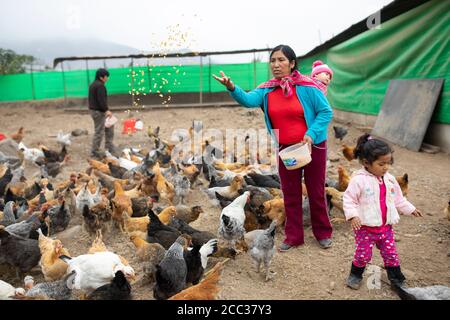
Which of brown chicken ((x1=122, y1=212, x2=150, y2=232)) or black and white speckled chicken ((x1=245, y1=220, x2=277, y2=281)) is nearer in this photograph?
black and white speckled chicken ((x1=245, y1=220, x2=277, y2=281))

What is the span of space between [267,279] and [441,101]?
5811 mm

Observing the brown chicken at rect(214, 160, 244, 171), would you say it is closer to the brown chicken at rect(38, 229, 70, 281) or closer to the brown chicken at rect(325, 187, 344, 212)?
the brown chicken at rect(325, 187, 344, 212)

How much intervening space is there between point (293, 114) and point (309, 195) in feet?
3.03

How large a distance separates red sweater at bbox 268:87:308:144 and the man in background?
6.70 m

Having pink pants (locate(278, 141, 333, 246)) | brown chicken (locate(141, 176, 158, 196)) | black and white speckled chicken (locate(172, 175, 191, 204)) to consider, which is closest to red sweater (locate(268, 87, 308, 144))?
pink pants (locate(278, 141, 333, 246))

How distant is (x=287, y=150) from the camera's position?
333 cm

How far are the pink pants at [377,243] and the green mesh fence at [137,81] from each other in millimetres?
13451

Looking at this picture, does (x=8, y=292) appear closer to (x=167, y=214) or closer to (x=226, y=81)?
Result: (x=167, y=214)

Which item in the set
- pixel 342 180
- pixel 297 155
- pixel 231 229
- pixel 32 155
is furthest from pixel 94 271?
pixel 32 155

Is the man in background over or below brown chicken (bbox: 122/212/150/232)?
over

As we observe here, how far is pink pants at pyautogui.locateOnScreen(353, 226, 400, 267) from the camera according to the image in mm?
2992

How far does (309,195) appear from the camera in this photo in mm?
3830

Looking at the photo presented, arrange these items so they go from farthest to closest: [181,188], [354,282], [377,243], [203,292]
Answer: [181,188] < [354,282] < [377,243] < [203,292]
